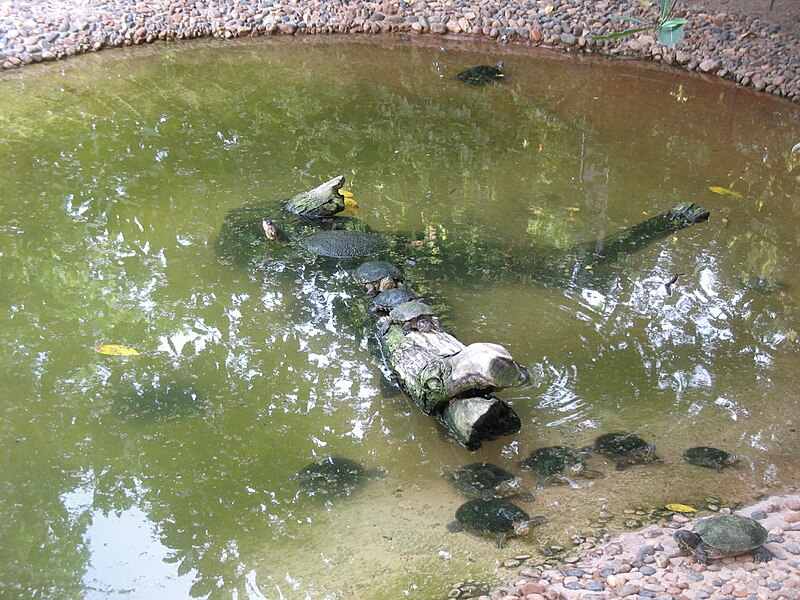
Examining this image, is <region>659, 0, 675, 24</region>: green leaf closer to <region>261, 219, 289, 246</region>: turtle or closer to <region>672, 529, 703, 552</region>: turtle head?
<region>672, 529, 703, 552</region>: turtle head

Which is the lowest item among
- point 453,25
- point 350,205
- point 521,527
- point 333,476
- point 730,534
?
point 333,476

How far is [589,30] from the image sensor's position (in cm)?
1030

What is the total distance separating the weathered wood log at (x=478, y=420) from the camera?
4246 millimetres

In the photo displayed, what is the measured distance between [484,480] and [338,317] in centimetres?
175

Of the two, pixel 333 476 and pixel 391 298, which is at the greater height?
pixel 391 298

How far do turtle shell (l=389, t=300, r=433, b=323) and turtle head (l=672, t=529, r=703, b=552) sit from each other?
6.69 feet

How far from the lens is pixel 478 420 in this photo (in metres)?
4.22

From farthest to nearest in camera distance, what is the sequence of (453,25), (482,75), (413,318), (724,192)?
(453,25) → (482,75) → (724,192) → (413,318)

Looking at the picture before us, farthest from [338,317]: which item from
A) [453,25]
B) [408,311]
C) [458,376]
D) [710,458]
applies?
[453,25]

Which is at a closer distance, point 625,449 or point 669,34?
point 669,34

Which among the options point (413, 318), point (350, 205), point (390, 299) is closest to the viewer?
point (413, 318)

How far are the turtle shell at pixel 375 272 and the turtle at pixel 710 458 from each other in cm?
229

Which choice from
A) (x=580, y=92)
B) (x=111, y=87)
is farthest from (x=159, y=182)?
(x=580, y=92)

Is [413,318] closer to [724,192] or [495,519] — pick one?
[495,519]
